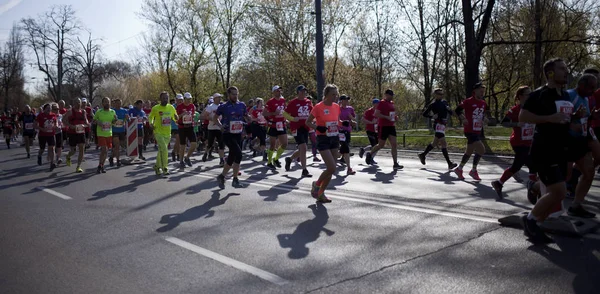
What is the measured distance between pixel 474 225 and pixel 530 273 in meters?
1.73

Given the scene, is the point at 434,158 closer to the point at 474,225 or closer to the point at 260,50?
the point at 474,225

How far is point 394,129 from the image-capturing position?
12.7 meters

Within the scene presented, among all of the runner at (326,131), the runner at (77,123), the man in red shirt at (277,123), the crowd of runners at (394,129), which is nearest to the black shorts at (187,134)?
the crowd of runners at (394,129)

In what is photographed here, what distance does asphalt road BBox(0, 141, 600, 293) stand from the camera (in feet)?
14.4

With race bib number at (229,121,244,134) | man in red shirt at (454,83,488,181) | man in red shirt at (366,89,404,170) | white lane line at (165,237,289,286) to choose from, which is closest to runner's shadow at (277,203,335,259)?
white lane line at (165,237,289,286)

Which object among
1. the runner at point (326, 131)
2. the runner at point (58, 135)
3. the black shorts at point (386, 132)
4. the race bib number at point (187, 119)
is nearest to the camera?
the runner at point (326, 131)

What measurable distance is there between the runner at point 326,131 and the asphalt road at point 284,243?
0.97 feet

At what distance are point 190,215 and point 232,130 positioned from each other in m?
3.08

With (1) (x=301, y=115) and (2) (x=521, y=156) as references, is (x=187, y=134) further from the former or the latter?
(2) (x=521, y=156)

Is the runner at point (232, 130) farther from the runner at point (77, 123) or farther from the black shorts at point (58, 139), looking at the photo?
the black shorts at point (58, 139)

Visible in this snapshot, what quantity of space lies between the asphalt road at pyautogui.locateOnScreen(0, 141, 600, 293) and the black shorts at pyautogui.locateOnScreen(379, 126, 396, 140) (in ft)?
8.86

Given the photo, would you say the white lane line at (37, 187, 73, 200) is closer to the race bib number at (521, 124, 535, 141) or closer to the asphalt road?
the asphalt road

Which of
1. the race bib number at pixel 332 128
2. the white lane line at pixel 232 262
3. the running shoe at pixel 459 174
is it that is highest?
the race bib number at pixel 332 128

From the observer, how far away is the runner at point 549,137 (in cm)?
515
